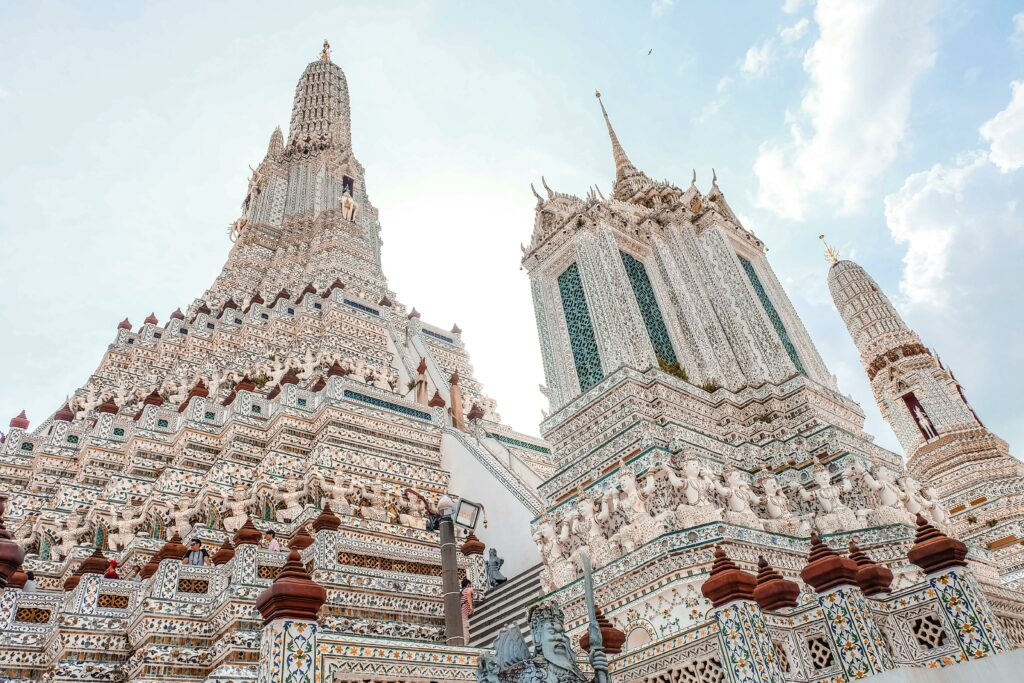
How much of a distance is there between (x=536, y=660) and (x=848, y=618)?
2006 millimetres

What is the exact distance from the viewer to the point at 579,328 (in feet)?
36.8

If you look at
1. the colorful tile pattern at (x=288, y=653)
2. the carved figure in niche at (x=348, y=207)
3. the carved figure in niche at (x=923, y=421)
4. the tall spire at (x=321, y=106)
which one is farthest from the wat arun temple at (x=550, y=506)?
the tall spire at (x=321, y=106)

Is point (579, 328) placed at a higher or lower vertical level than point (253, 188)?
lower

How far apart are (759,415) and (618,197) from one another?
22.2 feet

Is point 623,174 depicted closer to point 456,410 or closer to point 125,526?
point 456,410

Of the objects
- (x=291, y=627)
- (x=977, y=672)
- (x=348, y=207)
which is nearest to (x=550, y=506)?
(x=977, y=672)

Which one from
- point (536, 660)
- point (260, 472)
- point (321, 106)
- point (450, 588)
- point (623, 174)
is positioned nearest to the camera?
point (536, 660)

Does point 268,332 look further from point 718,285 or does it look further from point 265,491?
point 718,285

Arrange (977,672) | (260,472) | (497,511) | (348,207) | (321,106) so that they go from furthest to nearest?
(321,106)
(348,207)
(260,472)
(497,511)
(977,672)

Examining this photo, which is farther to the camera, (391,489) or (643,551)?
(391,489)

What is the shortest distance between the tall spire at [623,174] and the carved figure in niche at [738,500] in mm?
8025

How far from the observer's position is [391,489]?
12461mm

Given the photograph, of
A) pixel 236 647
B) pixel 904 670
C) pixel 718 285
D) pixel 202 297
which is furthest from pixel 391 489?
pixel 202 297

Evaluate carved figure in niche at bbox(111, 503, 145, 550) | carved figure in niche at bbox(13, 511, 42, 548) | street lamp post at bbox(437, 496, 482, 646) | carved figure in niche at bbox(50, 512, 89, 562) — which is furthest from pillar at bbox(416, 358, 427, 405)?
street lamp post at bbox(437, 496, 482, 646)
